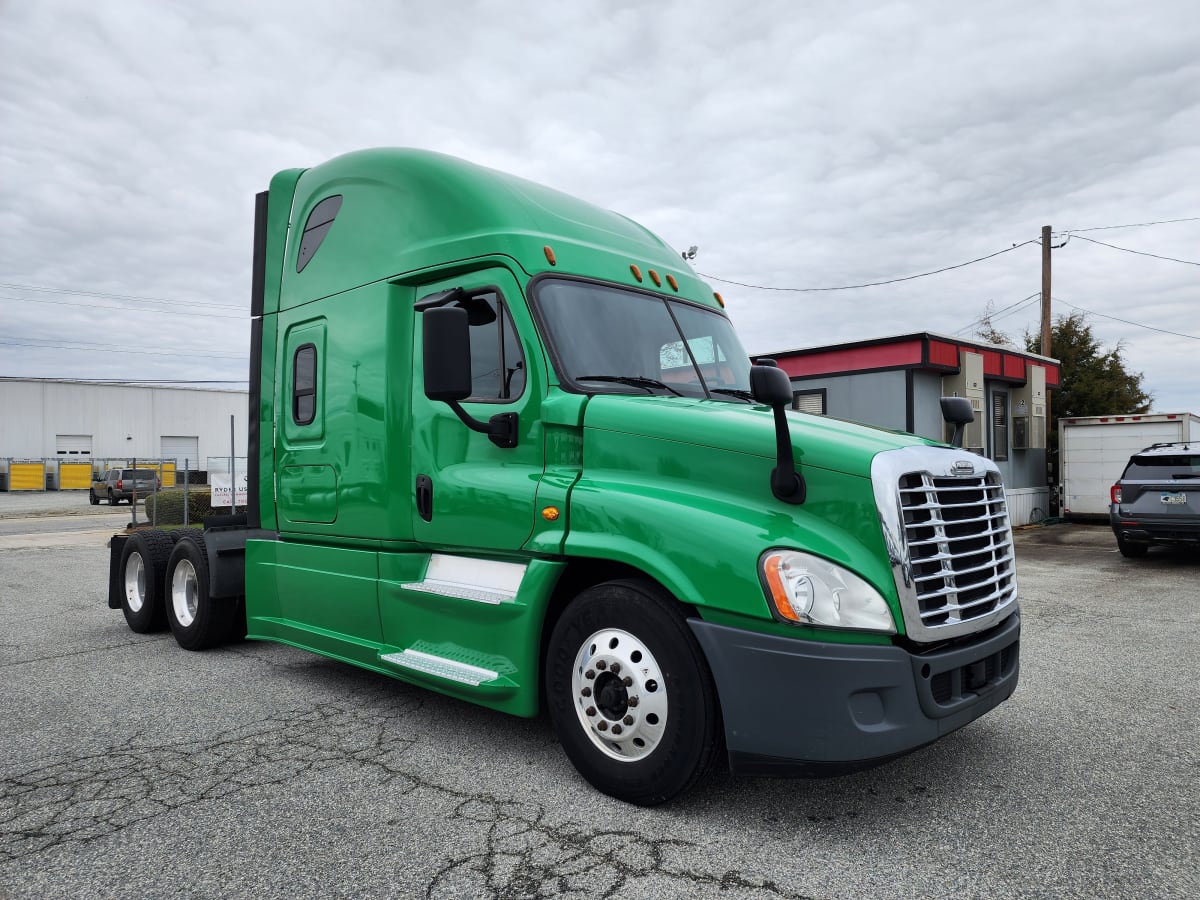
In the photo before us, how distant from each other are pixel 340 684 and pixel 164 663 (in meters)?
1.58

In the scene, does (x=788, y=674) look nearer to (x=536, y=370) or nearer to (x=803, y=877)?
(x=803, y=877)

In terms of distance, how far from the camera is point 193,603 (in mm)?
6637

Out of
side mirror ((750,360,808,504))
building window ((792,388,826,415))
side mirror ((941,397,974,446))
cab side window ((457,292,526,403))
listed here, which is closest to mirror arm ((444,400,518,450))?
cab side window ((457,292,526,403))

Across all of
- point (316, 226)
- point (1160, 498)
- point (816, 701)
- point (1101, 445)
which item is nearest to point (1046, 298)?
point (1101, 445)

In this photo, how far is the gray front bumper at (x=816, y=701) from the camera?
3061 millimetres

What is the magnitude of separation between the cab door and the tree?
28284 millimetres

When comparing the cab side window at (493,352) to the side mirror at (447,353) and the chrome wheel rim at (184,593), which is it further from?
the chrome wheel rim at (184,593)

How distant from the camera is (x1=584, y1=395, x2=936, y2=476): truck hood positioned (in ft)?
10.9

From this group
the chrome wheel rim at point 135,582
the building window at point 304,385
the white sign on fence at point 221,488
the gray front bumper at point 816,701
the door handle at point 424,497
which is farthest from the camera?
the white sign on fence at point 221,488

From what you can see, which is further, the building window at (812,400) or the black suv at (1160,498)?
the building window at (812,400)

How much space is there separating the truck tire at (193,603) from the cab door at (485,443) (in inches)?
107

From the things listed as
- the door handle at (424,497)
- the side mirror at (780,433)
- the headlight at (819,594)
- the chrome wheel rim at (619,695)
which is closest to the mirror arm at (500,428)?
the door handle at (424,497)

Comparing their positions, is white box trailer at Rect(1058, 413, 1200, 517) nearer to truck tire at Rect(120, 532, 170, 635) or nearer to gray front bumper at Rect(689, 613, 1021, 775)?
gray front bumper at Rect(689, 613, 1021, 775)

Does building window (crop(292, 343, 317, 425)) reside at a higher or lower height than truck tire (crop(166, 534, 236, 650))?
higher
